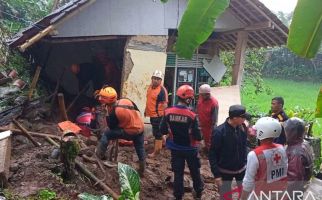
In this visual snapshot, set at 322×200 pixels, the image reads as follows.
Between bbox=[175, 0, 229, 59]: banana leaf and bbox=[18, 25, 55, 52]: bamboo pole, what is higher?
bbox=[18, 25, 55, 52]: bamboo pole

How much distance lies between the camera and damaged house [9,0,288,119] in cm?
799

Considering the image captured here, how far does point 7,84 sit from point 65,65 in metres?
2.04

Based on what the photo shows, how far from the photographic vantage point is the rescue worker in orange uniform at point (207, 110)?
6.55 m

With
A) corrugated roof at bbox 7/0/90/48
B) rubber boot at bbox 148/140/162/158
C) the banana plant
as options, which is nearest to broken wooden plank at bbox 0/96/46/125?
corrugated roof at bbox 7/0/90/48

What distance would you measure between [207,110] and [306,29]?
530 centimetres

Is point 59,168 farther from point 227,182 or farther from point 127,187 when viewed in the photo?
point 227,182

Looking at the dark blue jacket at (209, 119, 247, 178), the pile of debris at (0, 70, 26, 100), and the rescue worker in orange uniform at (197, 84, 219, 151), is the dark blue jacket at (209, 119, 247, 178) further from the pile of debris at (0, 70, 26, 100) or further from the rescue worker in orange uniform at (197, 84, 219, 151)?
the pile of debris at (0, 70, 26, 100)

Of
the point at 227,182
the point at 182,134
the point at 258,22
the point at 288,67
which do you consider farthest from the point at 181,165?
the point at 288,67

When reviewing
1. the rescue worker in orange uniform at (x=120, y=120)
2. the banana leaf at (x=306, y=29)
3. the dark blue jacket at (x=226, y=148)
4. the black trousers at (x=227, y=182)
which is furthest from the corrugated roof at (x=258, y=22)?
the banana leaf at (x=306, y=29)

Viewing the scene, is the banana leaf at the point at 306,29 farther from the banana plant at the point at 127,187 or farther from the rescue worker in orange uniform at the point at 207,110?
the rescue worker in orange uniform at the point at 207,110

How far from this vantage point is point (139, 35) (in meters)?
8.26

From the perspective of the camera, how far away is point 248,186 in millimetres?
3564

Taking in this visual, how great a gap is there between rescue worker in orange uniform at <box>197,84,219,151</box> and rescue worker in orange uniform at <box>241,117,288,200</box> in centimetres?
297

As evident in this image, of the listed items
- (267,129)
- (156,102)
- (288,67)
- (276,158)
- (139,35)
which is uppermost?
(139,35)
